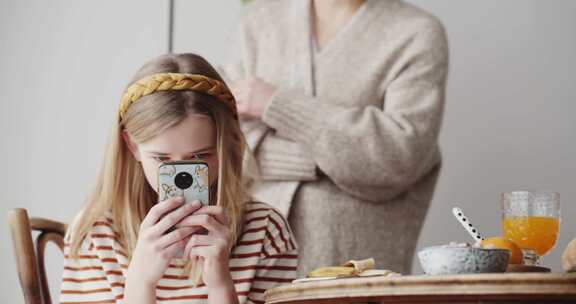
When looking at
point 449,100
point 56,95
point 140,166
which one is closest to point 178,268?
point 140,166

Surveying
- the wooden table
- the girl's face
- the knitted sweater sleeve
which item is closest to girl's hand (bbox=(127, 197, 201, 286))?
the girl's face

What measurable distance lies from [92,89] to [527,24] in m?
1.26

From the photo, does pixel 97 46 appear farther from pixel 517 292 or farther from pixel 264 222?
pixel 517 292

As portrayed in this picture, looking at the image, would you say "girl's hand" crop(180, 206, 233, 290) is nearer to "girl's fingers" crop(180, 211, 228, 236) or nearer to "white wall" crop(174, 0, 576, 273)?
"girl's fingers" crop(180, 211, 228, 236)

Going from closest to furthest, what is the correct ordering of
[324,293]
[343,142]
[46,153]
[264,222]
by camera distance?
1. [324,293]
2. [264,222]
3. [343,142]
4. [46,153]

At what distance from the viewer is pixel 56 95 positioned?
232 cm

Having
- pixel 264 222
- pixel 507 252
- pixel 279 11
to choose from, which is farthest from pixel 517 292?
pixel 279 11

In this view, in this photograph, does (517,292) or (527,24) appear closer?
(517,292)

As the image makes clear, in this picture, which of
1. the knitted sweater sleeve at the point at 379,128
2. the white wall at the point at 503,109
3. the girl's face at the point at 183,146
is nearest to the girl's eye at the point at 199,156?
the girl's face at the point at 183,146

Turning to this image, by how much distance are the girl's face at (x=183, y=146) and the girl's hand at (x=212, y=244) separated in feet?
0.42

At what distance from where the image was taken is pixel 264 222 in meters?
1.52

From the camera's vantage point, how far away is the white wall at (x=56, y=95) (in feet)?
7.36

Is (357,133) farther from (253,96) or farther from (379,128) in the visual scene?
(253,96)

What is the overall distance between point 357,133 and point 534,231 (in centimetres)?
57
